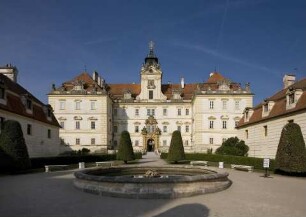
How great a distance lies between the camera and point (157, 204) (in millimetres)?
10719

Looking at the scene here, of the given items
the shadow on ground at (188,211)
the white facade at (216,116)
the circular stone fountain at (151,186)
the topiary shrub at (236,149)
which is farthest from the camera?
the white facade at (216,116)

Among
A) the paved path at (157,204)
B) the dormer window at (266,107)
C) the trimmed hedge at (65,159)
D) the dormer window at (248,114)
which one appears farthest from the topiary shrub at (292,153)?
the trimmed hedge at (65,159)

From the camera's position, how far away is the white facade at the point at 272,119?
24036mm

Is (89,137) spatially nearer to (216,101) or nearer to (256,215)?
(216,101)

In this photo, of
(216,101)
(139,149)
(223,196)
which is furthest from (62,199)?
(139,149)

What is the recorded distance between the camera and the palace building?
5175 cm

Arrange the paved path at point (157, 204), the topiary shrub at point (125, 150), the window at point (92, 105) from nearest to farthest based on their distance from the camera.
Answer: the paved path at point (157, 204), the topiary shrub at point (125, 150), the window at point (92, 105)

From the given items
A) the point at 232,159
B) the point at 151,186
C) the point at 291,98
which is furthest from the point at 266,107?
the point at 151,186

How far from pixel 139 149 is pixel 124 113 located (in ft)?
22.8

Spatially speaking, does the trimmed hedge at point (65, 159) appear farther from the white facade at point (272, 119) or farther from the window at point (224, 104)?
the window at point (224, 104)

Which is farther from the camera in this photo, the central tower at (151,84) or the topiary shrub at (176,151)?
the central tower at (151,84)

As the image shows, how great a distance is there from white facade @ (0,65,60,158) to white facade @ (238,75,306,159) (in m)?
20.8

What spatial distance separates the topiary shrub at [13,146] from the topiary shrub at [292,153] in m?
16.0

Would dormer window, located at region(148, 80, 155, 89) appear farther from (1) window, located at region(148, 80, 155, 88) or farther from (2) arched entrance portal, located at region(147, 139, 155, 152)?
(2) arched entrance portal, located at region(147, 139, 155, 152)
